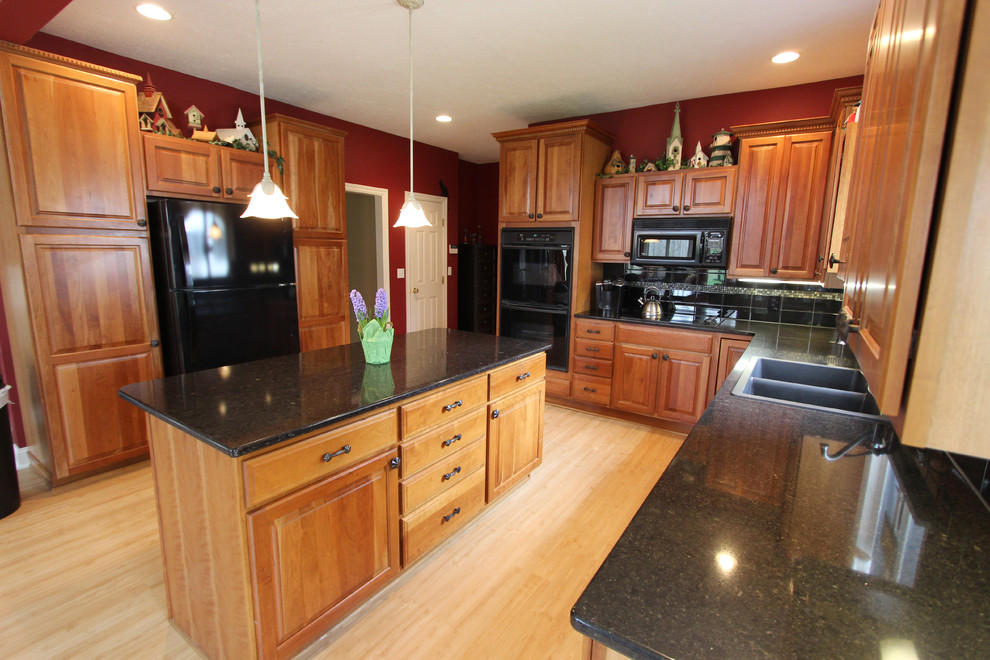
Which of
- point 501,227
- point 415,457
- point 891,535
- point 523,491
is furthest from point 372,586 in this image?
point 501,227

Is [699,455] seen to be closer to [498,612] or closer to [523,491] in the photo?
[498,612]

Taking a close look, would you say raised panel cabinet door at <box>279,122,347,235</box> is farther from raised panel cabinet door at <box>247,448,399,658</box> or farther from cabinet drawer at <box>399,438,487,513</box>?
raised panel cabinet door at <box>247,448,399,658</box>

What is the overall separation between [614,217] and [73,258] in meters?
3.62

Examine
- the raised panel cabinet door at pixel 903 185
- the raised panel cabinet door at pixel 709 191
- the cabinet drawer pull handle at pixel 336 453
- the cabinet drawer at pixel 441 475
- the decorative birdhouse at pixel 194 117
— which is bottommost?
the cabinet drawer at pixel 441 475

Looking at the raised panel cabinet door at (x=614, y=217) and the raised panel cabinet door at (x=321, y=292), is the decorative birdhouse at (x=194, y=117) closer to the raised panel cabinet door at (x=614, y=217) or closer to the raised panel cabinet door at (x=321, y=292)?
the raised panel cabinet door at (x=321, y=292)

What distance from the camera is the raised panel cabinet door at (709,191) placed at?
3316mm

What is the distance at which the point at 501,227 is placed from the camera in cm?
411

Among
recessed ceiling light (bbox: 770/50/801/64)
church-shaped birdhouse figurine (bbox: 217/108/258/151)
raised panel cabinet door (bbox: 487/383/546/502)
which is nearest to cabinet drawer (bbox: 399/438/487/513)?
raised panel cabinet door (bbox: 487/383/546/502)

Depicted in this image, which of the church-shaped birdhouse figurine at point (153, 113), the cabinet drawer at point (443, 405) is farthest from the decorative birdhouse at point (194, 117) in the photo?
the cabinet drawer at point (443, 405)

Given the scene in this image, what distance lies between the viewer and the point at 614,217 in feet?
12.5

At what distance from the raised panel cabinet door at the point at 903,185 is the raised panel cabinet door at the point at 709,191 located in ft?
8.95

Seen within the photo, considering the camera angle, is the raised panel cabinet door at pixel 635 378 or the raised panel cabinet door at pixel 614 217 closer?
the raised panel cabinet door at pixel 635 378

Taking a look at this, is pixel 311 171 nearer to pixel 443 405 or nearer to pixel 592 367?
pixel 443 405

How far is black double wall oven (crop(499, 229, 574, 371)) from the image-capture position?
3848 millimetres
